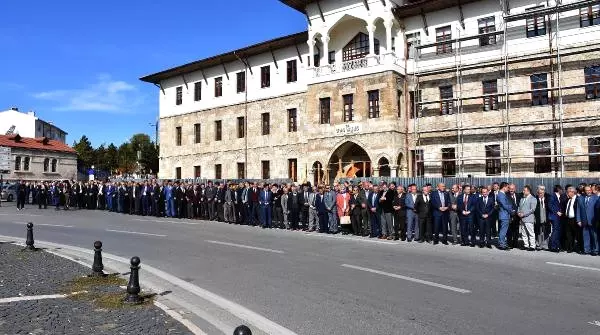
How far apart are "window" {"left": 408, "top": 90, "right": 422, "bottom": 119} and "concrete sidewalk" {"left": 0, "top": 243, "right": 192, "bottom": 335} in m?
21.6

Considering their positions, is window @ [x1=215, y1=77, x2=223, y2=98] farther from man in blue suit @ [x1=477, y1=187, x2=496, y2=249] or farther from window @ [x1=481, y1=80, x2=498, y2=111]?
man in blue suit @ [x1=477, y1=187, x2=496, y2=249]

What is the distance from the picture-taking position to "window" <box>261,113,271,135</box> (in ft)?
115

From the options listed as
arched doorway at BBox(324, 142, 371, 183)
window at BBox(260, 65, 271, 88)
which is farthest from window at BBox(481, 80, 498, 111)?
window at BBox(260, 65, 271, 88)

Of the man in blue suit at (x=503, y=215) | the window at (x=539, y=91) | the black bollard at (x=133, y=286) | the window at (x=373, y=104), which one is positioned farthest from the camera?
the window at (x=373, y=104)

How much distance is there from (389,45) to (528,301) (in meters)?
21.8

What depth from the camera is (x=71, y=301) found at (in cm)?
698

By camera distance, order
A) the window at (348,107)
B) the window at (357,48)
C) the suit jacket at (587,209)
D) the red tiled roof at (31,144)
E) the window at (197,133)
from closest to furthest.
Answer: the suit jacket at (587,209), the window at (348,107), the window at (357,48), the window at (197,133), the red tiled roof at (31,144)

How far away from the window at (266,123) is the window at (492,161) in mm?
15865

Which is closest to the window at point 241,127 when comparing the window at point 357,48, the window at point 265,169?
the window at point 265,169

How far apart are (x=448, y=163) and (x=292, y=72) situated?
13.1 meters

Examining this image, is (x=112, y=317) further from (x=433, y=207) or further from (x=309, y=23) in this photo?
(x=309, y=23)

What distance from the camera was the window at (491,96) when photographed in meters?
25.3

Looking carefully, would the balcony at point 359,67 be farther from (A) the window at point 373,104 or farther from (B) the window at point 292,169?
(B) the window at point 292,169

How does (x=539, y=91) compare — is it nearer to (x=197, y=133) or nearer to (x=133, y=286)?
(x=133, y=286)
